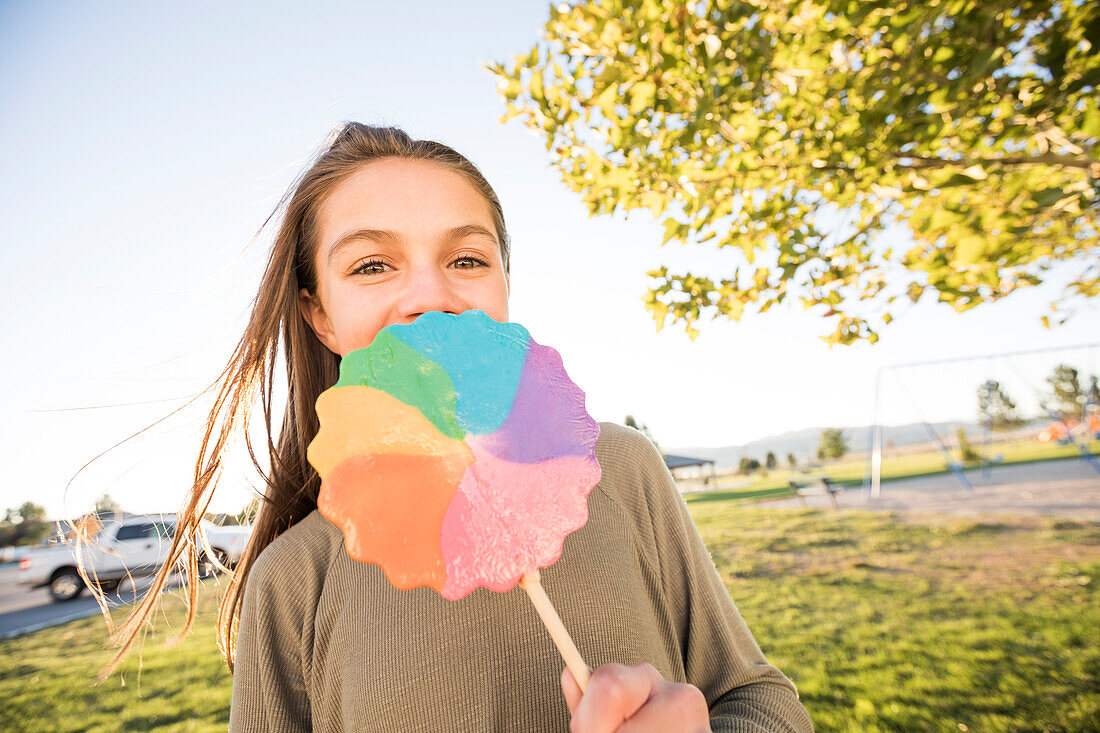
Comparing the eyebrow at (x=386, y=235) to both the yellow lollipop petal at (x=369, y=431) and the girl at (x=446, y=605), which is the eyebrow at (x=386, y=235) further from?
the yellow lollipop petal at (x=369, y=431)

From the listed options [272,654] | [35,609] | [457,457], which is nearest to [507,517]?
[457,457]

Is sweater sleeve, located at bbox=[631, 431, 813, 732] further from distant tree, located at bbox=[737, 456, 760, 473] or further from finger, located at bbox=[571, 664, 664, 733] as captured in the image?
distant tree, located at bbox=[737, 456, 760, 473]

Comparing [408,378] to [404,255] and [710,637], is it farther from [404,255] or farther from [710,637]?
[710,637]

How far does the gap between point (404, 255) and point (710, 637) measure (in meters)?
1.00

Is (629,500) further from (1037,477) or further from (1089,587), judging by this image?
(1037,477)

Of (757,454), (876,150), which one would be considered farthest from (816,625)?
(757,454)

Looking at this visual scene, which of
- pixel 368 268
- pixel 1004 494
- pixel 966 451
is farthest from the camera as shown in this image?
pixel 966 451

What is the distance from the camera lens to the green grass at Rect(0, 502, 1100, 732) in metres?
3.76

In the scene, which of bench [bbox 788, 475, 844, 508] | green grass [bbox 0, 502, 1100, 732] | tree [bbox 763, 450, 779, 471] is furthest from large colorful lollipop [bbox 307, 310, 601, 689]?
tree [bbox 763, 450, 779, 471]

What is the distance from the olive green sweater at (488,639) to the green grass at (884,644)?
2550mm

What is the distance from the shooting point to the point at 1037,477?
526 inches

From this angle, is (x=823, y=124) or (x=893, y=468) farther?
(x=893, y=468)

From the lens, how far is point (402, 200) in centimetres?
128

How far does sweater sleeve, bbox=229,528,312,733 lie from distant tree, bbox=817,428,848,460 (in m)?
23.2
